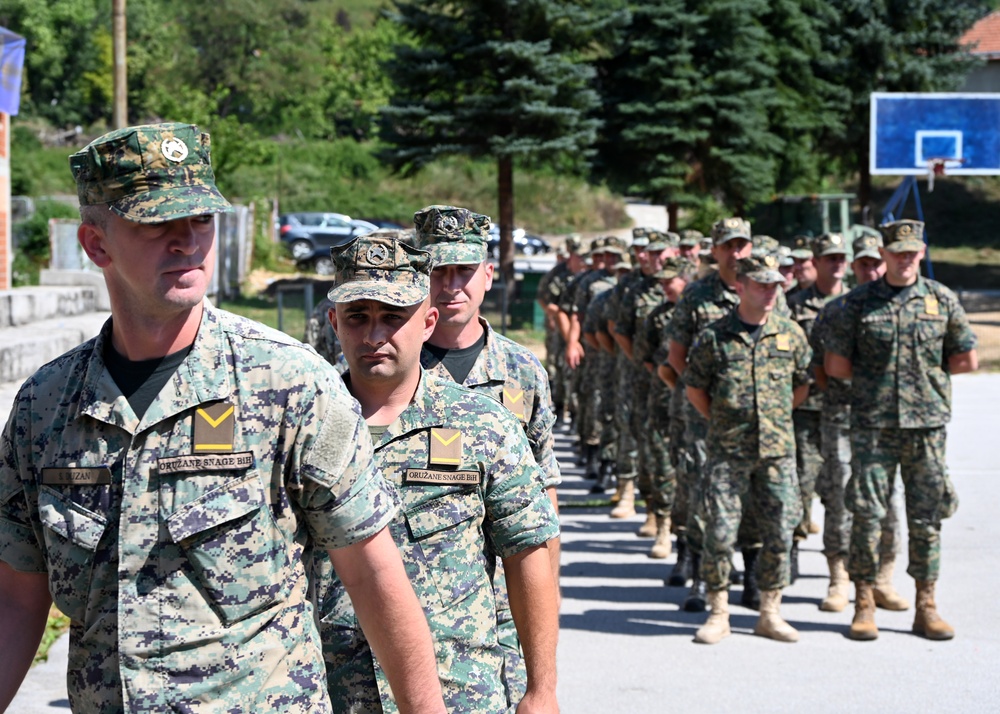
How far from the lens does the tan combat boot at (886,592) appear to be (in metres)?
→ 8.12

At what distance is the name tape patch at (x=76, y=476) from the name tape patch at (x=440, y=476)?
1.09 metres

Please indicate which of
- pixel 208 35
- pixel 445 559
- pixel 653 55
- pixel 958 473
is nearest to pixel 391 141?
pixel 653 55

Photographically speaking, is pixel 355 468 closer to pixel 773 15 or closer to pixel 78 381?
pixel 78 381

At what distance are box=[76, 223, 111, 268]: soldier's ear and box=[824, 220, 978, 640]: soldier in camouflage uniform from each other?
571 cm

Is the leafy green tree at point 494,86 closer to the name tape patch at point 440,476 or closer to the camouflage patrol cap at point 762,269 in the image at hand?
the camouflage patrol cap at point 762,269

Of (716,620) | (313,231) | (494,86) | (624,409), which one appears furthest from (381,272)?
(313,231)

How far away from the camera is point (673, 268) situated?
980cm

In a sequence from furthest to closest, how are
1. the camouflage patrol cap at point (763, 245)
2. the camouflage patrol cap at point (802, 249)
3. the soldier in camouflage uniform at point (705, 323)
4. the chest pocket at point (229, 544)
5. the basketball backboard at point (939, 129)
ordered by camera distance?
the basketball backboard at point (939, 129)
the camouflage patrol cap at point (802, 249)
the soldier in camouflage uniform at point (705, 323)
the camouflage patrol cap at point (763, 245)
the chest pocket at point (229, 544)

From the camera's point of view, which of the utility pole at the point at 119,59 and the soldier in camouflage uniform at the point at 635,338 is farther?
the utility pole at the point at 119,59

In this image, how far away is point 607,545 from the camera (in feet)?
33.4

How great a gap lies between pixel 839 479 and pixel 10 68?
13.4m

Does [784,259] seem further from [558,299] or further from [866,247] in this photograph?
[558,299]

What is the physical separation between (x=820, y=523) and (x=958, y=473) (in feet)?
8.13

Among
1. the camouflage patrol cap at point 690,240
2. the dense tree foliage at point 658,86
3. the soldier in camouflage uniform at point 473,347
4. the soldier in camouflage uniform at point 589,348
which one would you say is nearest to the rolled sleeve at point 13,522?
the soldier in camouflage uniform at point 473,347
